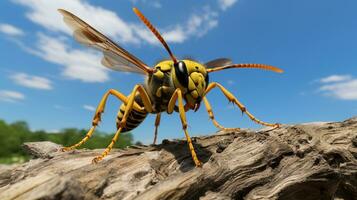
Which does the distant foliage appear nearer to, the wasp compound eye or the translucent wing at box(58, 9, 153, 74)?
the translucent wing at box(58, 9, 153, 74)

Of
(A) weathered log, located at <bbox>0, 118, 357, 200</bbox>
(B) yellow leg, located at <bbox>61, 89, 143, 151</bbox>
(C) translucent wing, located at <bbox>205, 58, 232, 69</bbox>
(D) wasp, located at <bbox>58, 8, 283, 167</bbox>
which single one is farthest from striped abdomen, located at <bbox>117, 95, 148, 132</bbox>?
(C) translucent wing, located at <bbox>205, 58, 232, 69</bbox>

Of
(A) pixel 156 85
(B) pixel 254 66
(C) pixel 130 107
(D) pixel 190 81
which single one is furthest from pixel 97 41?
(B) pixel 254 66

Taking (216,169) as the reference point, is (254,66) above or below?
above

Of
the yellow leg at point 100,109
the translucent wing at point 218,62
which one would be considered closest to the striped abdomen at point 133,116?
the yellow leg at point 100,109

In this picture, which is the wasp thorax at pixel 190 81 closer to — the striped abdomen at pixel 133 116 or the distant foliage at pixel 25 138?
the striped abdomen at pixel 133 116

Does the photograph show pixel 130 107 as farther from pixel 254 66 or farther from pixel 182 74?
pixel 254 66
